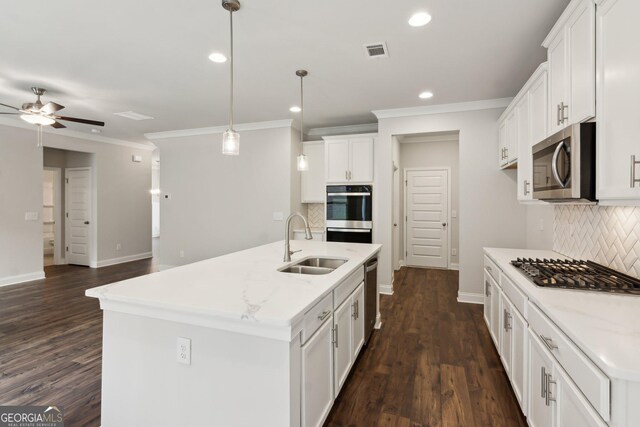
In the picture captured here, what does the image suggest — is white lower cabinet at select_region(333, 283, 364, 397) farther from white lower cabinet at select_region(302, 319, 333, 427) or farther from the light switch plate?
the light switch plate

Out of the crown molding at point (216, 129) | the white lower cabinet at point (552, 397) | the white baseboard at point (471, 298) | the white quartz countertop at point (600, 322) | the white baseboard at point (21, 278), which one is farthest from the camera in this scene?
the crown molding at point (216, 129)

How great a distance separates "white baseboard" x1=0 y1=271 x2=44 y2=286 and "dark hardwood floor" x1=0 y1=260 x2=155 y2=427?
0.23m

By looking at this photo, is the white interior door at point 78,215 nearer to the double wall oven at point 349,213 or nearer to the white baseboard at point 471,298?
the double wall oven at point 349,213

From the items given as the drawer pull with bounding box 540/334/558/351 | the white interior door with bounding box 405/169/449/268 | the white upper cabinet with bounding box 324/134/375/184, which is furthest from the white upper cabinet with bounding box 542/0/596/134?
the white interior door with bounding box 405/169/449/268

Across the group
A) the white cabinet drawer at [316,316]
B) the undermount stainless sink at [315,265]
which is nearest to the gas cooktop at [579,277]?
the white cabinet drawer at [316,316]

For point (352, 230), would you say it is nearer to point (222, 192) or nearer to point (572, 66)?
point (222, 192)

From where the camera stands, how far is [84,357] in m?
2.75

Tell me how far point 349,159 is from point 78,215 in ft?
19.5

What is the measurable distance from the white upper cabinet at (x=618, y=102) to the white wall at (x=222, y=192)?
4.16 meters

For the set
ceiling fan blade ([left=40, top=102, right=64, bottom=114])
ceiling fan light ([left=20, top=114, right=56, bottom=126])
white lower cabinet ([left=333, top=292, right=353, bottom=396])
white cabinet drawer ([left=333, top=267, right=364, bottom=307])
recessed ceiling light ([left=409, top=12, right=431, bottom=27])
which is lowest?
white lower cabinet ([left=333, top=292, right=353, bottom=396])

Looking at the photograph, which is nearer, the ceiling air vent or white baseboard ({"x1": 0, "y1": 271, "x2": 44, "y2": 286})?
the ceiling air vent

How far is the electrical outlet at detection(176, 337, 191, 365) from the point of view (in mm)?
1498

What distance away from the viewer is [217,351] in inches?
57.1

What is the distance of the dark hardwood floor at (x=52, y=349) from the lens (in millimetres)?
2164
